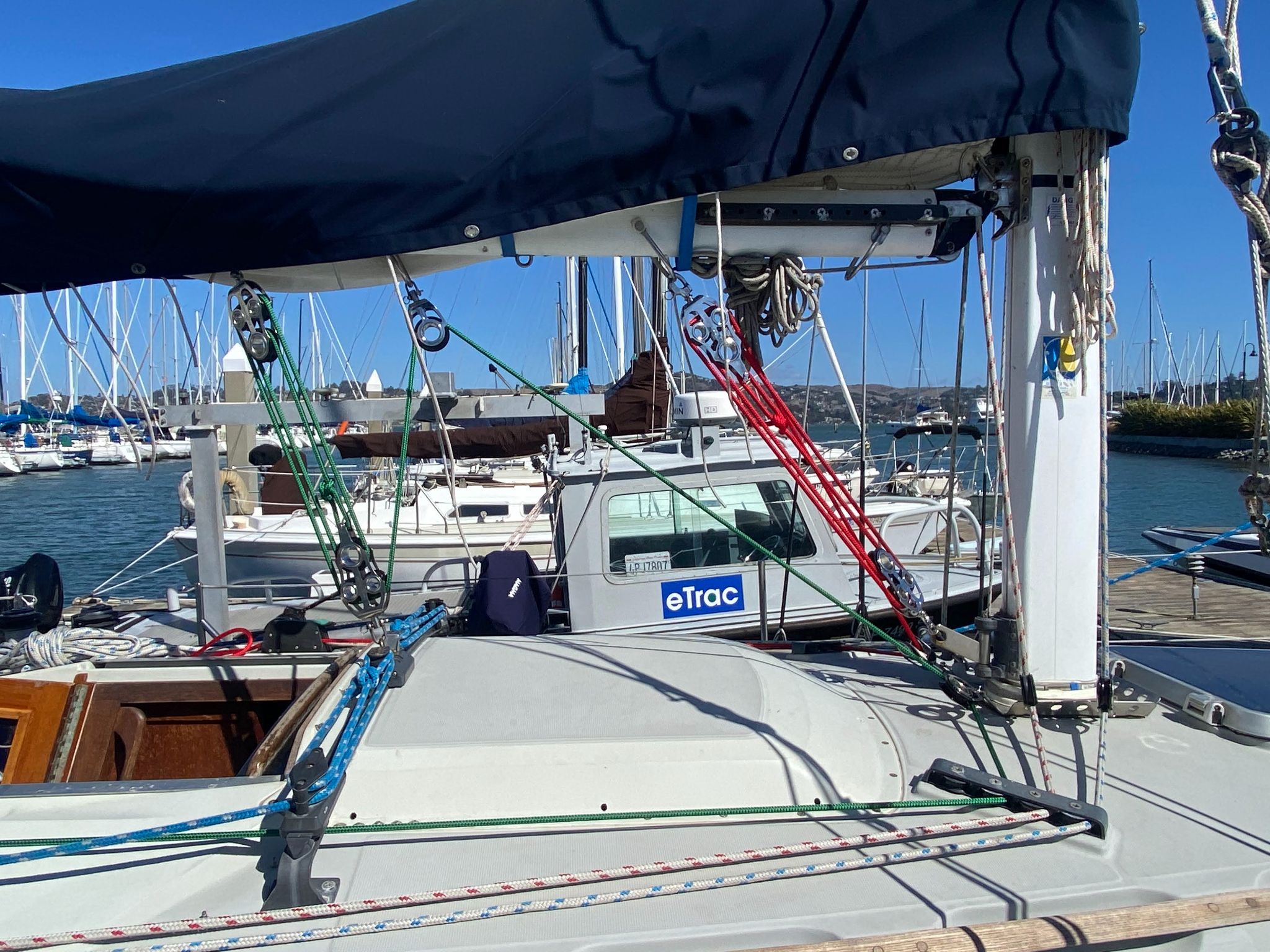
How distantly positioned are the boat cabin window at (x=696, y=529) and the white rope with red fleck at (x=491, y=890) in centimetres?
451

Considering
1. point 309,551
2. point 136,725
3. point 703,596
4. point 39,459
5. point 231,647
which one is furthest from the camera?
point 39,459

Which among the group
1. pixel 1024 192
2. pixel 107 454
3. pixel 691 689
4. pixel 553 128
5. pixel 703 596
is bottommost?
pixel 703 596

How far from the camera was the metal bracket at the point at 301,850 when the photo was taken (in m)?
1.68

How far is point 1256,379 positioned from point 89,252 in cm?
329

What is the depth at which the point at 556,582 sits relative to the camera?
646 centimetres

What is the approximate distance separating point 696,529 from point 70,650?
418 cm

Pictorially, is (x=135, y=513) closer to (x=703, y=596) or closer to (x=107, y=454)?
(x=703, y=596)

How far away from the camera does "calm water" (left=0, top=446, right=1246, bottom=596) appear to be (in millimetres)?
17812

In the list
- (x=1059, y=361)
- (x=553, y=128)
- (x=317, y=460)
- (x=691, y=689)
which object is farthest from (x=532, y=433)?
(x=1059, y=361)

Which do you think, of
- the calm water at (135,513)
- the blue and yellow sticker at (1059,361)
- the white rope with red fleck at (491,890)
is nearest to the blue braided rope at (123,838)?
the white rope with red fleck at (491,890)

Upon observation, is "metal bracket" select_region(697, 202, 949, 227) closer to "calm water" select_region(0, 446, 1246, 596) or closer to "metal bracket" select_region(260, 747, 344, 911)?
"metal bracket" select_region(260, 747, 344, 911)

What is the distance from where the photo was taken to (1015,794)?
78.4 inches

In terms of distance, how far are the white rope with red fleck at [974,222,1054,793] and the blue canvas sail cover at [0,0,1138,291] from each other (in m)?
0.40

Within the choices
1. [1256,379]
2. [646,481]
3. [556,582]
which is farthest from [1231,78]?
[556,582]
